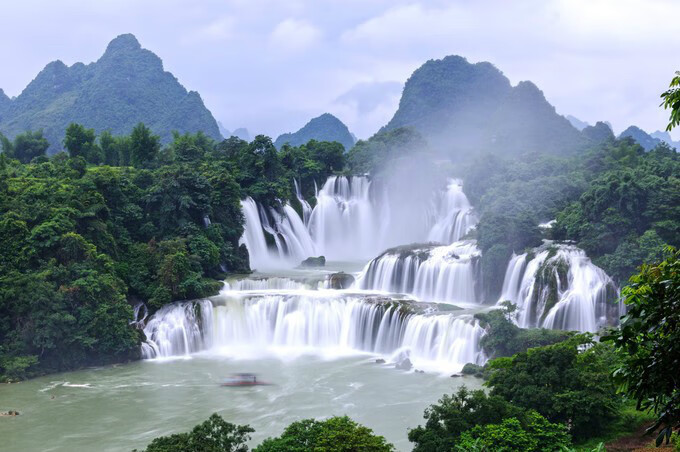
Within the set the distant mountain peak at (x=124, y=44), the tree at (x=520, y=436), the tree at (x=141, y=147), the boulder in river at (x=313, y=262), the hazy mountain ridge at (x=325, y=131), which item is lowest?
the tree at (x=520, y=436)

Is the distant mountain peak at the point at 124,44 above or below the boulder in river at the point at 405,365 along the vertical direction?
above

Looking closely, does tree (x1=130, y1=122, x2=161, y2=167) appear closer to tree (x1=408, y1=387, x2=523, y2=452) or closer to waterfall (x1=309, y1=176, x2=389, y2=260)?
waterfall (x1=309, y1=176, x2=389, y2=260)

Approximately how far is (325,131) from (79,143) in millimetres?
61711

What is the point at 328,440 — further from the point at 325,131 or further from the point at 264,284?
the point at 325,131

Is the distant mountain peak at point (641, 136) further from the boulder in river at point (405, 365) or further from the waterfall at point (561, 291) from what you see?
the boulder in river at point (405, 365)

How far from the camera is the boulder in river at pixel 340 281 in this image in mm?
27938

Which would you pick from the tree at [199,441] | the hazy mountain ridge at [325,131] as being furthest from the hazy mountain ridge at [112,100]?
the tree at [199,441]

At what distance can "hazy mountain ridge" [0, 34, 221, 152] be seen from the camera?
71.9m

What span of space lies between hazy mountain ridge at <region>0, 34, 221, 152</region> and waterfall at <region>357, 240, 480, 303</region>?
49.1 metres

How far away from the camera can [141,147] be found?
37219 millimetres

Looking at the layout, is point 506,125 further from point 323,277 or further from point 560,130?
point 323,277

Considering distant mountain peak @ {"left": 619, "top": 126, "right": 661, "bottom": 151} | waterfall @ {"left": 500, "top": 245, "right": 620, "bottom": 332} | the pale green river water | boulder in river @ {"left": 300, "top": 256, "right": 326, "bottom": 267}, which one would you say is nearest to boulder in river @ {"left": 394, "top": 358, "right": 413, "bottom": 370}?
the pale green river water

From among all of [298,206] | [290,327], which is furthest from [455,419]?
[298,206]

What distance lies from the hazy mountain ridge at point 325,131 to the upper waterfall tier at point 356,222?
55.5 meters
